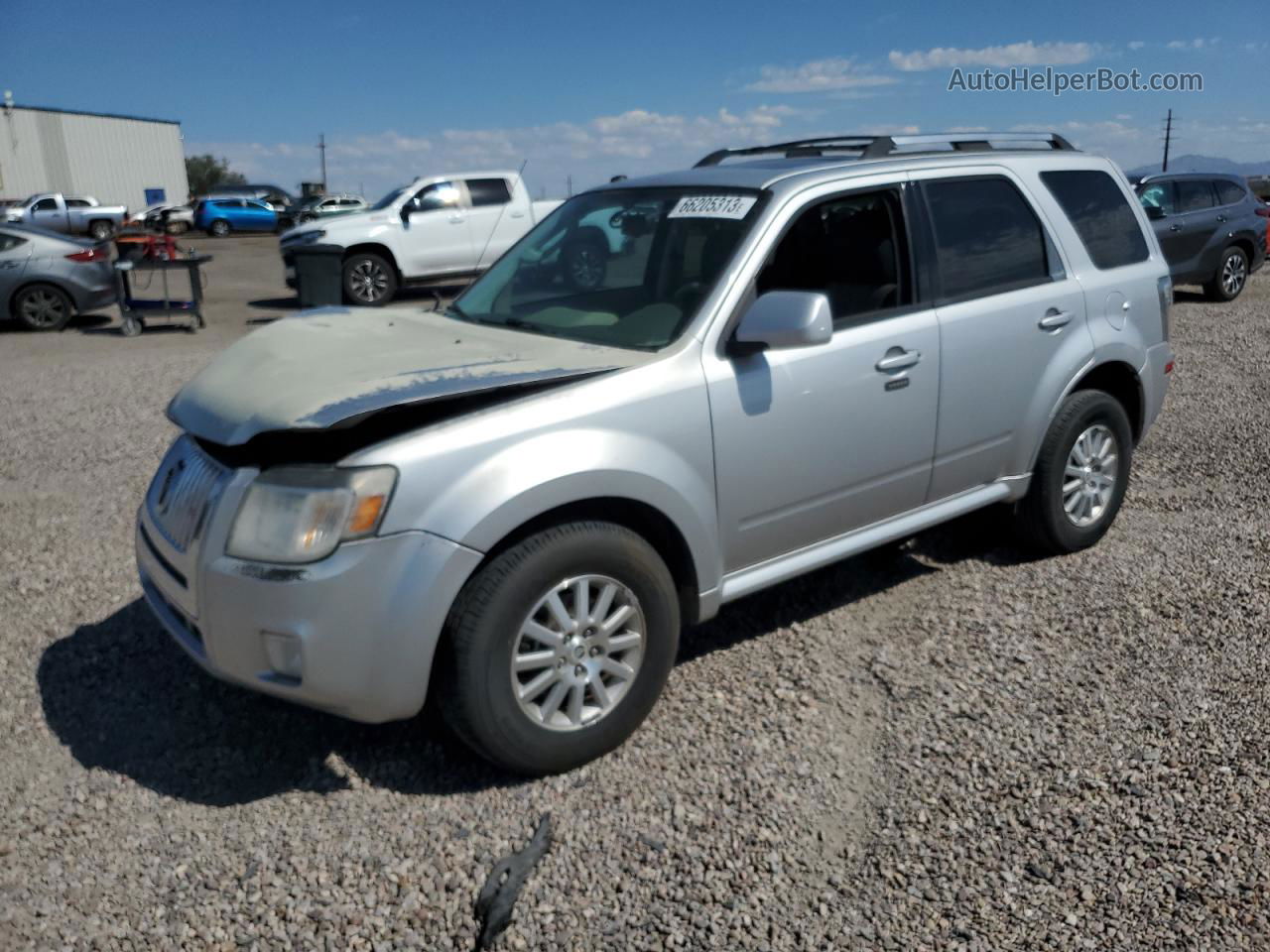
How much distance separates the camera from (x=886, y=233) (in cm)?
418

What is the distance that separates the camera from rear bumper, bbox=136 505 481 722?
2.89m

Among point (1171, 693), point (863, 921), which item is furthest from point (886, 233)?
point (863, 921)

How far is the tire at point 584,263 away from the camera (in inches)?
164

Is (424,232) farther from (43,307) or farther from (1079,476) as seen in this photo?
(1079,476)

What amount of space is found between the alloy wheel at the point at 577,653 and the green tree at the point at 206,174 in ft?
297

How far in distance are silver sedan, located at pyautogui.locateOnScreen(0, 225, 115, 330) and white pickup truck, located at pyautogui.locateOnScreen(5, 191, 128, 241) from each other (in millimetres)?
24788

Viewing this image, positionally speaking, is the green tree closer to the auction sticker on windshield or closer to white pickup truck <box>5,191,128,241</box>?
white pickup truck <box>5,191,128,241</box>

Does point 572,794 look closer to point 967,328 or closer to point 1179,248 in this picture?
point 967,328

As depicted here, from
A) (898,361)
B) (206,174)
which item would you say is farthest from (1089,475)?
(206,174)

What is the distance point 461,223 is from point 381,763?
13435 millimetres

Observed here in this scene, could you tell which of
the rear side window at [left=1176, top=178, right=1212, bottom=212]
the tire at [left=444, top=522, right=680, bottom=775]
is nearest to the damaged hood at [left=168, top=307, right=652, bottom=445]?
the tire at [left=444, top=522, right=680, bottom=775]

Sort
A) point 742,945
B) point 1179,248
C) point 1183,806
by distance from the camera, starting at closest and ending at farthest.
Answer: point 742,945
point 1183,806
point 1179,248

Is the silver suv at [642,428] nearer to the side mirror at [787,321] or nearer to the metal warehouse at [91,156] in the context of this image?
the side mirror at [787,321]

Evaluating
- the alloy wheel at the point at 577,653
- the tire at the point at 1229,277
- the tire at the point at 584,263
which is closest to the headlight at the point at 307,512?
the alloy wheel at the point at 577,653
